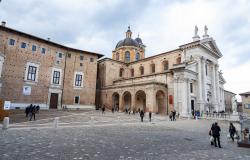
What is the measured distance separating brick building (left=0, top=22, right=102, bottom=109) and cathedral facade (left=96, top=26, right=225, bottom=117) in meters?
6.14

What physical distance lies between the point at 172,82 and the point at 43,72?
74.5 feet

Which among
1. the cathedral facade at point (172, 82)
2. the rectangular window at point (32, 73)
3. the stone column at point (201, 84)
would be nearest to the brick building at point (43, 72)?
the rectangular window at point (32, 73)

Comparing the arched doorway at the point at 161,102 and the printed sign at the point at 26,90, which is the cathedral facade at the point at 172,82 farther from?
the printed sign at the point at 26,90

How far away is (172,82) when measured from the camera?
101 feet

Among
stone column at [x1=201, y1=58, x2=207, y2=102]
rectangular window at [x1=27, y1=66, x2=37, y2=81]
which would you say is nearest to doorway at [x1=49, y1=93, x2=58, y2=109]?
rectangular window at [x1=27, y1=66, x2=37, y2=81]

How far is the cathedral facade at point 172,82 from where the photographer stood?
1145 inches

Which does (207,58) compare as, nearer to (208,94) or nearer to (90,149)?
(208,94)

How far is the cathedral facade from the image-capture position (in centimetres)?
2908

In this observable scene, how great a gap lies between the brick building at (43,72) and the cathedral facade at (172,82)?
242 inches

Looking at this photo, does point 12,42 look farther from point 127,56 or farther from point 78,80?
point 127,56

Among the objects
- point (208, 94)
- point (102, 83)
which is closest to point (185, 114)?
point (208, 94)

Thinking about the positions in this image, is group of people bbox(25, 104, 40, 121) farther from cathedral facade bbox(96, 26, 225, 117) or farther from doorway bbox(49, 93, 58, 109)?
cathedral facade bbox(96, 26, 225, 117)

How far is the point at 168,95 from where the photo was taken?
101 feet

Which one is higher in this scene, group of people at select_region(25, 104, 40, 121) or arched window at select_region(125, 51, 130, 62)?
arched window at select_region(125, 51, 130, 62)
